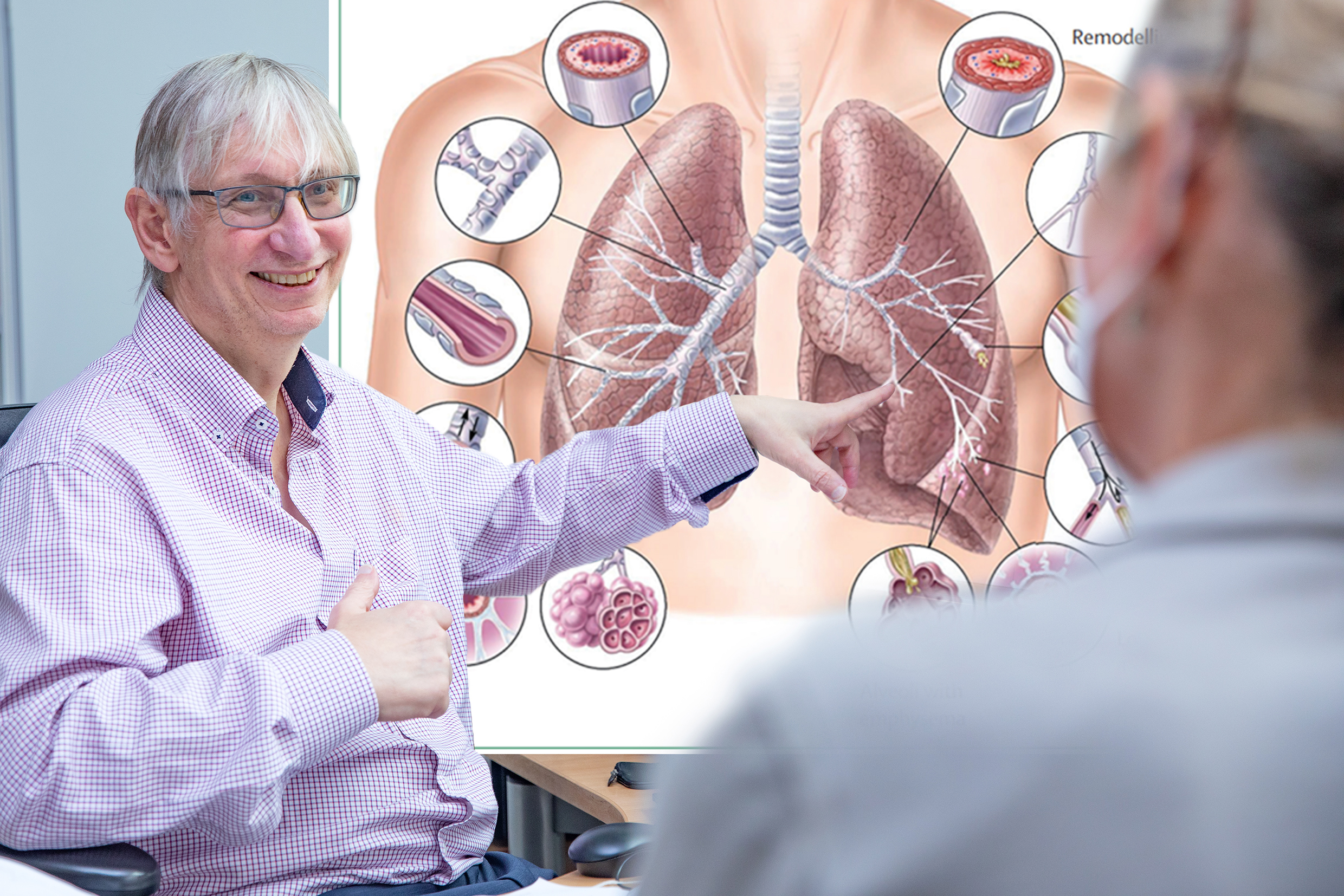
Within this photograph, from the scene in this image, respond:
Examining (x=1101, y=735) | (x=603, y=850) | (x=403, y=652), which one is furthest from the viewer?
(x=603, y=850)

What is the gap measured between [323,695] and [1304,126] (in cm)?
101

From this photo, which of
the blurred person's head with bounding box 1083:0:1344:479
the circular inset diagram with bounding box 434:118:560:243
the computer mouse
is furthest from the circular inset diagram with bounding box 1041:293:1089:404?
the blurred person's head with bounding box 1083:0:1344:479

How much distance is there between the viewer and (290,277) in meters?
1.49

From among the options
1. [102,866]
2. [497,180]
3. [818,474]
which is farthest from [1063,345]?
[102,866]

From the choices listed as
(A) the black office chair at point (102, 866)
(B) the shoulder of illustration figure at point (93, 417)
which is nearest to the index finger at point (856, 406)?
(B) the shoulder of illustration figure at point (93, 417)

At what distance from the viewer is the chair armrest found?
3.66 ft

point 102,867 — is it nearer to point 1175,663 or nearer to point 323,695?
point 323,695

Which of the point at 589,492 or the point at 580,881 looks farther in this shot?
the point at 589,492

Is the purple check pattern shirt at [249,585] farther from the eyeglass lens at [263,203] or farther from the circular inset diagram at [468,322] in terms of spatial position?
the circular inset diagram at [468,322]

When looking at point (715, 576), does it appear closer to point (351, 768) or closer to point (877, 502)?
point (877, 502)

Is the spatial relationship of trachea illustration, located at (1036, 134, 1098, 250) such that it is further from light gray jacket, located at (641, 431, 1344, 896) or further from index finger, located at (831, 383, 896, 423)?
light gray jacket, located at (641, 431, 1344, 896)

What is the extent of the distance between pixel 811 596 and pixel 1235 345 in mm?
1711

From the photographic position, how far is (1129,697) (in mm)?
375

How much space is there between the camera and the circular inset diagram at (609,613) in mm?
2117
